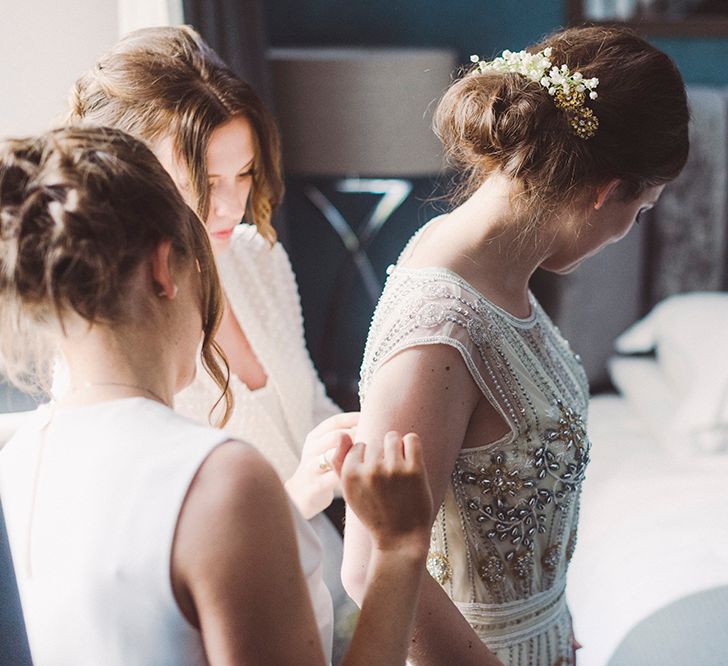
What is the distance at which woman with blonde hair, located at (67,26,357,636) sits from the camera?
1187mm

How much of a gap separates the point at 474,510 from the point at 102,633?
52 cm

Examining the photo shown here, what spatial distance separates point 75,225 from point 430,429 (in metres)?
0.45

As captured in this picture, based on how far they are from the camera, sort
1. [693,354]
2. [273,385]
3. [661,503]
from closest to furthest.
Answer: [273,385] → [661,503] → [693,354]

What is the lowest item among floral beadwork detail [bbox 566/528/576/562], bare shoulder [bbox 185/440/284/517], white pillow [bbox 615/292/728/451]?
white pillow [bbox 615/292/728/451]

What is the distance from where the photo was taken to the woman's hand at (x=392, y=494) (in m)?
0.73

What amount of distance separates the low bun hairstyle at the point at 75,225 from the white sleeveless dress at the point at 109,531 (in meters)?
0.09

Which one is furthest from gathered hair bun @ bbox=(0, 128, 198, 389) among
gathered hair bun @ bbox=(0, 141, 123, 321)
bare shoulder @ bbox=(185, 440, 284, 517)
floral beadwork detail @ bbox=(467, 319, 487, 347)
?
floral beadwork detail @ bbox=(467, 319, 487, 347)

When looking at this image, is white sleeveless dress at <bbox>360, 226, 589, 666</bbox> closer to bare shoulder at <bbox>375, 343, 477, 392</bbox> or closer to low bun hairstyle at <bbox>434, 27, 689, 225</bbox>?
bare shoulder at <bbox>375, 343, 477, 392</bbox>

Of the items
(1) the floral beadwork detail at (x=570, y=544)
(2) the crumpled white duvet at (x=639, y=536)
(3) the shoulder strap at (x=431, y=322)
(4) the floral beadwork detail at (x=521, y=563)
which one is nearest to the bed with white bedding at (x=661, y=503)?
(2) the crumpled white duvet at (x=639, y=536)

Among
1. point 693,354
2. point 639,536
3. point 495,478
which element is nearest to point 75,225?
point 495,478

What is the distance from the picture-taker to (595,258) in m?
2.48

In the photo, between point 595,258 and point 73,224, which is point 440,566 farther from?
point 595,258

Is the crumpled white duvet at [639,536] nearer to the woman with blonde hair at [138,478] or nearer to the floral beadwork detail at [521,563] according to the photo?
the floral beadwork detail at [521,563]

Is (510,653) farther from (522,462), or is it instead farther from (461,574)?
(522,462)
